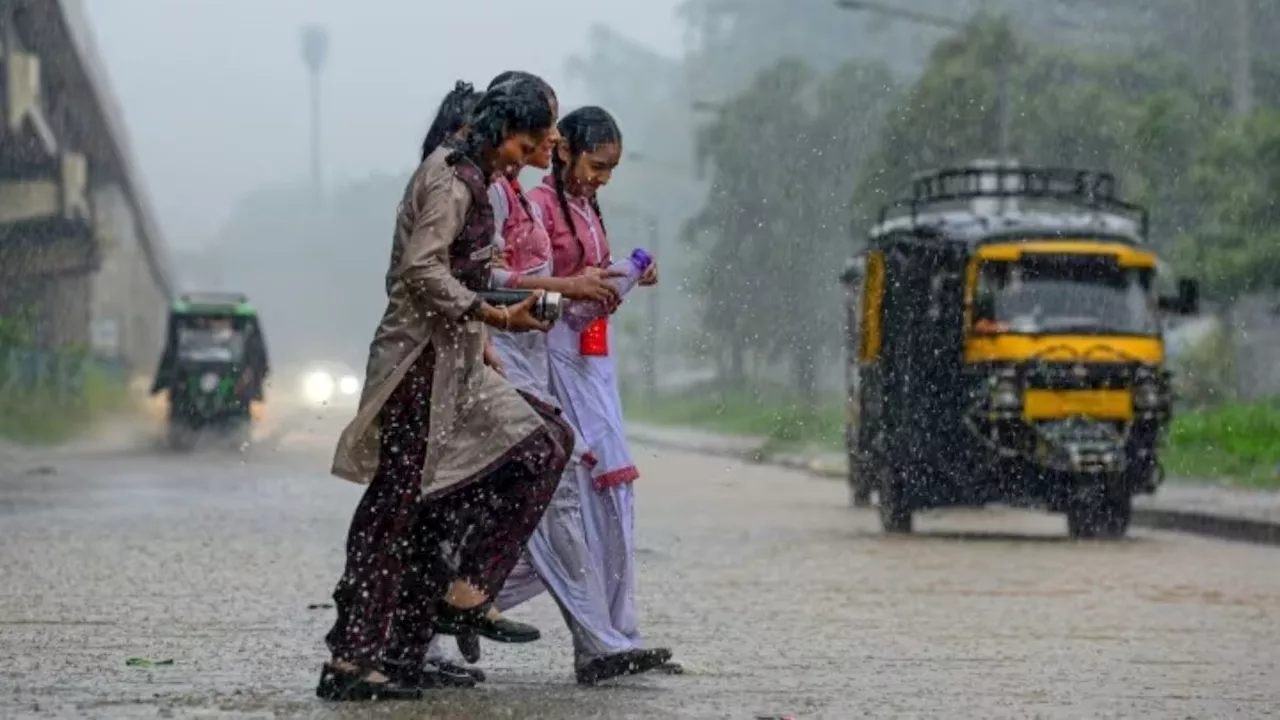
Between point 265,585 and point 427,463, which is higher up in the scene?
point 427,463

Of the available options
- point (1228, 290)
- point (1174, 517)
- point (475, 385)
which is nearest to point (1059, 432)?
point (1174, 517)

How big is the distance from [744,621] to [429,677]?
341 centimetres

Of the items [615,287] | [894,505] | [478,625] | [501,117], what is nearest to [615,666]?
[478,625]

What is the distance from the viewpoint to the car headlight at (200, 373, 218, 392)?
41875 mm

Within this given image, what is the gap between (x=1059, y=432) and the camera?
768 inches

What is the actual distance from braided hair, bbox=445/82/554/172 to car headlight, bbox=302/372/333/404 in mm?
68333

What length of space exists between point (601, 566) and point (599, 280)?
37.5 inches

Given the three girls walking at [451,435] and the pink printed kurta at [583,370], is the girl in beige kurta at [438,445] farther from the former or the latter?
the pink printed kurta at [583,370]

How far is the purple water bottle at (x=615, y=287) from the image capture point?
8531 millimetres

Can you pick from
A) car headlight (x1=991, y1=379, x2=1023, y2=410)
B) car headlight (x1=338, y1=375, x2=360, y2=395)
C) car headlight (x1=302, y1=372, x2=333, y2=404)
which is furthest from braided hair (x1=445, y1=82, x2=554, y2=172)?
car headlight (x1=338, y1=375, x2=360, y2=395)

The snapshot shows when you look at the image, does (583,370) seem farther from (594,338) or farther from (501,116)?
(501,116)

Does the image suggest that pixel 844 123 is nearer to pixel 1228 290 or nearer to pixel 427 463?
pixel 1228 290

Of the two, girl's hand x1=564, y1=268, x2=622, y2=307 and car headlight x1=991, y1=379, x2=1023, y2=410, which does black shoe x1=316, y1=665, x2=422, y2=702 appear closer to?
girl's hand x1=564, y1=268, x2=622, y2=307

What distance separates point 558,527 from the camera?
8.64m
